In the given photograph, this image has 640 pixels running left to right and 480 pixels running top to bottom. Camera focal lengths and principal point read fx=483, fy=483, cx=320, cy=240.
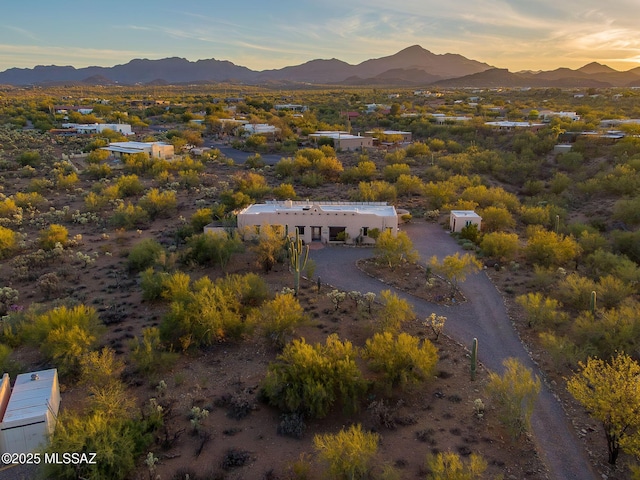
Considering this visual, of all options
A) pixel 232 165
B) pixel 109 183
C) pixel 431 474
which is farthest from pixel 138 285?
pixel 232 165

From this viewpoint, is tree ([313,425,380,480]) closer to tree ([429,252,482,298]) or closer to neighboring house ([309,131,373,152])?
tree ([429,252,482,298])

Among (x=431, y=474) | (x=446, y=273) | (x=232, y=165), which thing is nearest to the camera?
(x=431, y=474)

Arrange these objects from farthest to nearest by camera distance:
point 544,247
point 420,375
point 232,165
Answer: point 232,165
point 544,247
point 420,375

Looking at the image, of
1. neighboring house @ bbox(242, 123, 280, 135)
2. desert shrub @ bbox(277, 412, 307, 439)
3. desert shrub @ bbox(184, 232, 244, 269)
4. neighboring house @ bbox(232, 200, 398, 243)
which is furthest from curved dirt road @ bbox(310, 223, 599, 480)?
neighboring house @ bbox(242, 123, 280, 135)

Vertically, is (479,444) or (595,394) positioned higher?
(595,394)

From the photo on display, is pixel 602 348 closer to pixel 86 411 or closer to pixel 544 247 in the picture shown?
pixel 544 247

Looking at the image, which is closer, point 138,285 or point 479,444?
point 479,444

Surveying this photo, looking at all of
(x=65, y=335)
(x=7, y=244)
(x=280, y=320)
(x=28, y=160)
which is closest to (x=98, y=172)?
(x=28, y=160)
